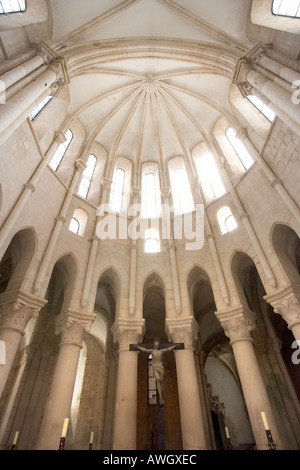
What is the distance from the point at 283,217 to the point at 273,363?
6.63 m

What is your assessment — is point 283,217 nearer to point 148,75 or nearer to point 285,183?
point 285,183

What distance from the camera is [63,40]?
1171 centimetres

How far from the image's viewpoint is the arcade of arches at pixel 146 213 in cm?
899

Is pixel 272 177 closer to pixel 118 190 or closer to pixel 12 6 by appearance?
pixel 118 190

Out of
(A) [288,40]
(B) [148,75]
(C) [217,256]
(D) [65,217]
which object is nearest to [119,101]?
(B) [148,75]

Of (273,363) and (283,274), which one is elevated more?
(283,274)

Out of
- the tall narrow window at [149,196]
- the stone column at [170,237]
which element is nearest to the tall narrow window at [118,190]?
the tall narrow window at [149,196]

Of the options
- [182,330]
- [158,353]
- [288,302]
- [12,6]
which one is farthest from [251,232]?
[12,6]

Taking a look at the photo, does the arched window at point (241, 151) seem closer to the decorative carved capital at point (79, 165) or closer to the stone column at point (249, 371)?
the stone column at point (249, 371)

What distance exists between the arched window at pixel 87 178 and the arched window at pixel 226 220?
7.22 meters

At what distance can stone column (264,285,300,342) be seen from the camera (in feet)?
28.2

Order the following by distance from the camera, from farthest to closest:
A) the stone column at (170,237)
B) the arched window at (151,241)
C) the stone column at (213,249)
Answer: the arched window at (151,241), the stone column at (170,237), the stone column at (213,249)

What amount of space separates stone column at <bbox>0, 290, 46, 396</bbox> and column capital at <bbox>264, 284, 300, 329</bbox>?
26.5 feet

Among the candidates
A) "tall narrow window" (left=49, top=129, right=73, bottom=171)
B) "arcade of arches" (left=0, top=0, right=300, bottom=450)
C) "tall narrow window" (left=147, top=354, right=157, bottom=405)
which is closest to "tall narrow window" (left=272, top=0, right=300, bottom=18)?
A: "arcade of arches" (left=0, top=0, right=300, bottom=450)
